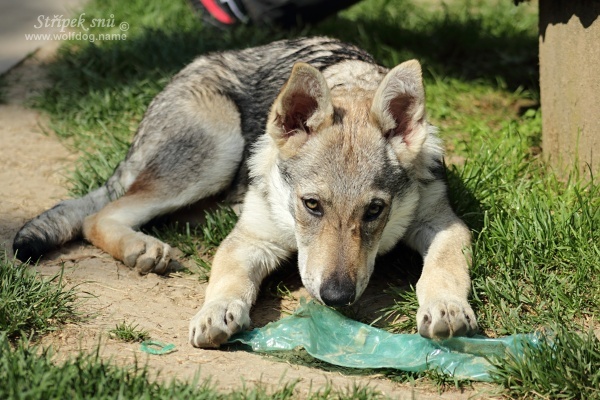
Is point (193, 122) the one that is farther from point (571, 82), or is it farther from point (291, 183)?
point (571, 82)

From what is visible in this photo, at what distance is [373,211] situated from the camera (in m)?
4.56

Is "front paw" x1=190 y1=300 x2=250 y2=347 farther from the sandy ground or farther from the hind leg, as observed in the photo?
the hind leg

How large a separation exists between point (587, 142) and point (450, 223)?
1340mm

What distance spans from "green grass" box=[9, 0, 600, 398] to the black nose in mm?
480

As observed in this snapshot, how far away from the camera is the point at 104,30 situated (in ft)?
28.6

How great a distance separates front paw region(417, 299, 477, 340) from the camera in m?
4.20

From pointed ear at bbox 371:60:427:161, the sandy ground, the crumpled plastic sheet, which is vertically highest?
pointed ear at bbox 371:60:427:161

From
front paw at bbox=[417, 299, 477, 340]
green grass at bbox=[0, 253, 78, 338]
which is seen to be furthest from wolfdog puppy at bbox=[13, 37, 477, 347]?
green grass at bbox=[0, 253, 78, 338]

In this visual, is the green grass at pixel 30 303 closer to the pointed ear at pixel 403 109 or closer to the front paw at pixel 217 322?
the front paw at pixel 217 322

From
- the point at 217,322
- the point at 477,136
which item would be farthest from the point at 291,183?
the point at 477,136

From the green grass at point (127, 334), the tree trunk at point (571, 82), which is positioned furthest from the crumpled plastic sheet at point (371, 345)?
the tree trunk at point (571, 82)

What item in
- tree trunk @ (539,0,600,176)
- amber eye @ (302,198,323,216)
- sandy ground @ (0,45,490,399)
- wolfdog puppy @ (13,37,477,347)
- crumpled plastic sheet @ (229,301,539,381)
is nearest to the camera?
sandy ground @ (0,45,490,399)

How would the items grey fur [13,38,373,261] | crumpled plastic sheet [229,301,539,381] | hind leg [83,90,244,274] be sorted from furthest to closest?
1. grey fur [13,38,373,261]
2. hind leg [83,90,244,274]
3. crumpled plastic sheet [229,301,539,381]

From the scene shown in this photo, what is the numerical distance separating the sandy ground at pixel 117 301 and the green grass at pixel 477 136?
169mm
